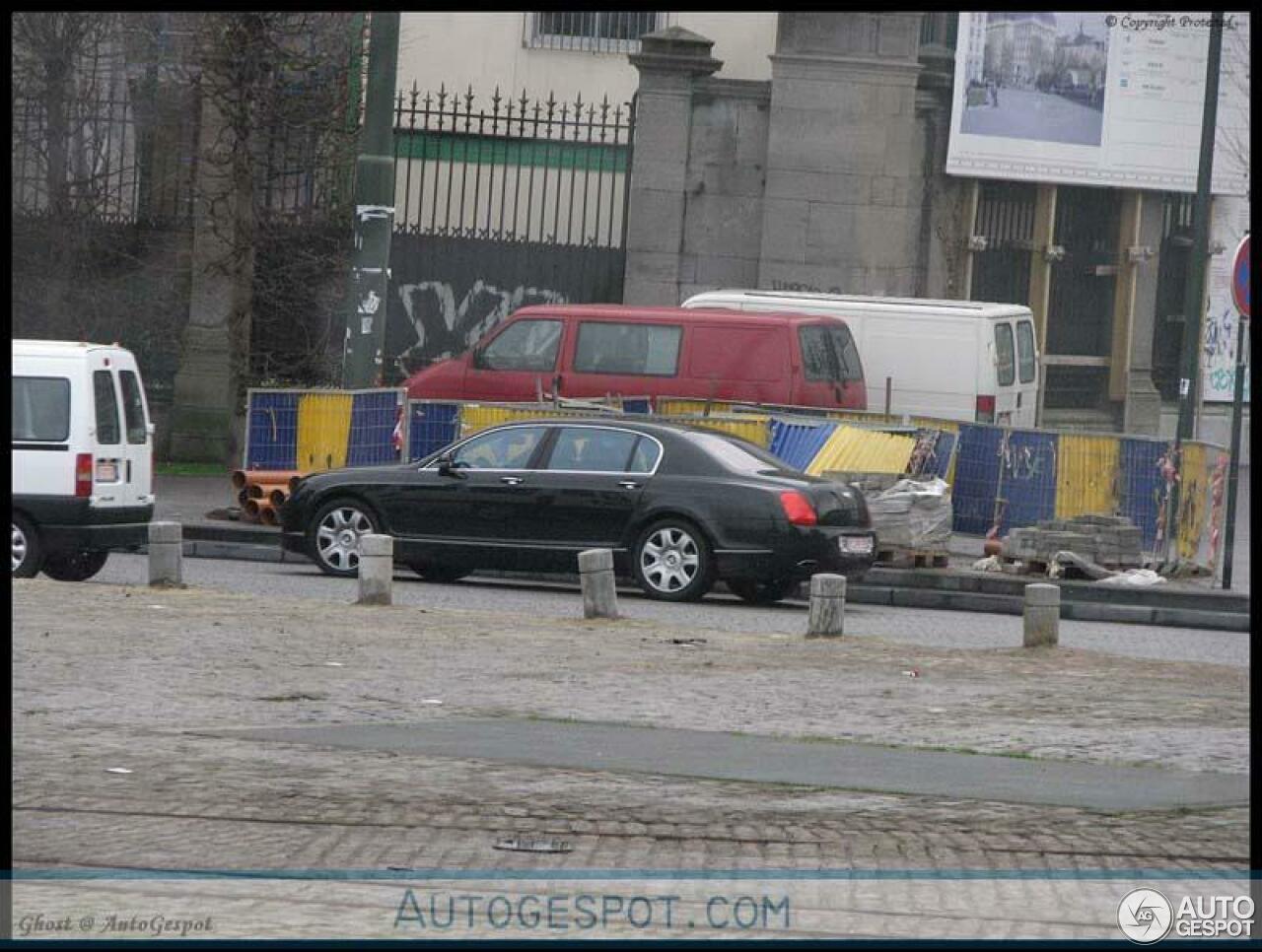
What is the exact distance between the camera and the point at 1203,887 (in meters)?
7.21

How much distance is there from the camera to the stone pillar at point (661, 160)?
1096 inches

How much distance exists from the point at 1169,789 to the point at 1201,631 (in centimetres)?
885

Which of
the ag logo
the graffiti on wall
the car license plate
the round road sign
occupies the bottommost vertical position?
the ag logo

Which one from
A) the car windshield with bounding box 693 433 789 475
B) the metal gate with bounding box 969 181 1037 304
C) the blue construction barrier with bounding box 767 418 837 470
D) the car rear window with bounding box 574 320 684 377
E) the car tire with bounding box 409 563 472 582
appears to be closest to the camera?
the car windshield with bounding box 693 433 789 475

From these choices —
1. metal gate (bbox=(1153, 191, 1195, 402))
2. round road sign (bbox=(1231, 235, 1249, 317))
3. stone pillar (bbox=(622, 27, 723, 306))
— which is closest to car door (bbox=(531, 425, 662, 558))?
round road sign (bbox=(1231, 235, 1249, 317))

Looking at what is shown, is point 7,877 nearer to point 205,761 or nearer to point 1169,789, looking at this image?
point 205,761

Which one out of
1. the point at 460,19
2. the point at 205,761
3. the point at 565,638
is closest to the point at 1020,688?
the point at 565,638

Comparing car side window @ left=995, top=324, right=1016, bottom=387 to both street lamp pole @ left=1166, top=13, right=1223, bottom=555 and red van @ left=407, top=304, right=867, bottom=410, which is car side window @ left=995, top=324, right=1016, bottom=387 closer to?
street lamp pole @ left=1166, top=13, right=1223, bottom=555

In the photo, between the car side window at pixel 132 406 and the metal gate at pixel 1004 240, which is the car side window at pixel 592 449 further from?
the metal gate at pixel 1004 240

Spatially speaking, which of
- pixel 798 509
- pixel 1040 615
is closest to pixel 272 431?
pixel 798 509

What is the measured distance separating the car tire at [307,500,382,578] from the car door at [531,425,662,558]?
1557 millimetres

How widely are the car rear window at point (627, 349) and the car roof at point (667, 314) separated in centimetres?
8

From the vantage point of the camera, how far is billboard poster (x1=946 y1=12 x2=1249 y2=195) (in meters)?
30.4

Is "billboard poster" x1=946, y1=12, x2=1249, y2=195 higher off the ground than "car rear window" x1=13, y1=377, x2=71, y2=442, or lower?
higher
